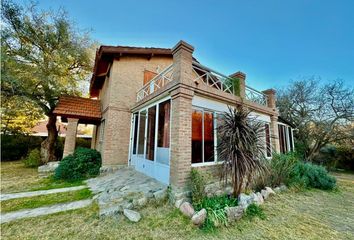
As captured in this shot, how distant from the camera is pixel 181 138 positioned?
5758 millimetres

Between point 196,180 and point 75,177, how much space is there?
6.81 metres

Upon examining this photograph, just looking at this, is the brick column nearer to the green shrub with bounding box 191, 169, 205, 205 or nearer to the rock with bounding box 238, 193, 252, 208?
the rock with bounding box 238, 193, 252, 208

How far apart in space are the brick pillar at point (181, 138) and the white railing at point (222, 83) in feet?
3.56

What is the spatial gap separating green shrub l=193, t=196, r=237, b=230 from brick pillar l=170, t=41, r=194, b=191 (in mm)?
921

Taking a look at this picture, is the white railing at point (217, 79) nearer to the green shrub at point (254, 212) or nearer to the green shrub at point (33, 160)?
the green shrub at point (254, 212)

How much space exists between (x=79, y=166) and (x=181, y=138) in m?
6.48

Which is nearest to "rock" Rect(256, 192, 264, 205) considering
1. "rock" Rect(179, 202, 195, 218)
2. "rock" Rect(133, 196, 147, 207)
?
"rock" Rect(179, 202, 195, 218)

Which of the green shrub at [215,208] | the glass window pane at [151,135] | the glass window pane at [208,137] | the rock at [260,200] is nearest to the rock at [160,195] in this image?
the green shrub at [215,208]

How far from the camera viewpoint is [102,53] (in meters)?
10.1

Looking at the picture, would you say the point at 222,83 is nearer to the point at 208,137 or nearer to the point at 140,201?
the point at 208,137

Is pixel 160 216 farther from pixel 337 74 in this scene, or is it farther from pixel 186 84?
pixel 337 74

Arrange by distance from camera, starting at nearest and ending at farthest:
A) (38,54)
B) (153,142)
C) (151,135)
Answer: (153,142) → (151,135) → (38,54)

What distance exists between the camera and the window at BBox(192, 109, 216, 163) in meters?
6.66

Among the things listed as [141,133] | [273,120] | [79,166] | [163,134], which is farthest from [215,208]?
[273,120]
